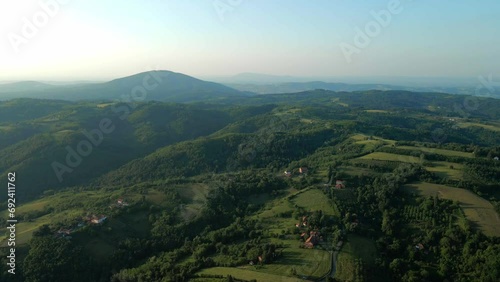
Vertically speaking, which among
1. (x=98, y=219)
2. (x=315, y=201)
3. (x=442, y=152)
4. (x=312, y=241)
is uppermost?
(x=442, y=152)

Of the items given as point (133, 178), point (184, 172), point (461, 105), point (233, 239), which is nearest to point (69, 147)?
point (133, 178)

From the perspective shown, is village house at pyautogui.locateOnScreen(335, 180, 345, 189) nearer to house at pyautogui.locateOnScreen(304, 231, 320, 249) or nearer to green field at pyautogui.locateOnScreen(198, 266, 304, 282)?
house at pyautogui.locateOnScreen(304, 231, 320, 249)

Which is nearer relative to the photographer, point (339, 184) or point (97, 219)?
point (97, 219)

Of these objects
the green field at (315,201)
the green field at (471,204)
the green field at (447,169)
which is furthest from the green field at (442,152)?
the green field at (315,201)

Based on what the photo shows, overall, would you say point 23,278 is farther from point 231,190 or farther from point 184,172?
point 184,172

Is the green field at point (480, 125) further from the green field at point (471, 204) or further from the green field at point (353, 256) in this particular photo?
the green field at point (353, 256)

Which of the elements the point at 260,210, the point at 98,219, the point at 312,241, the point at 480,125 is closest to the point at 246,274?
the point at 312,241

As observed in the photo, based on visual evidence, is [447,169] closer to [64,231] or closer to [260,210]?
[260,210]
